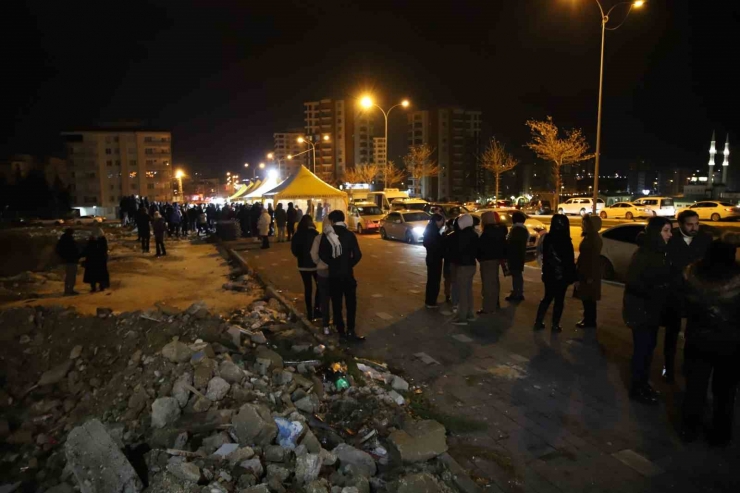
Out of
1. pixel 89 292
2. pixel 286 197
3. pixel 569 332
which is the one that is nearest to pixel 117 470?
pixel 569 332

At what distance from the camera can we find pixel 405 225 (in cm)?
2139

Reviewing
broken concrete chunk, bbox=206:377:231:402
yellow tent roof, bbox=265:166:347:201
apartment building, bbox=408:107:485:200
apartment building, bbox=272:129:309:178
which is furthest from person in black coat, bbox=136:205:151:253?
apartment building, bbox=272:129:309:178

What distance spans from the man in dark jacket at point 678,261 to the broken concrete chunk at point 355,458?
3430 millimetres

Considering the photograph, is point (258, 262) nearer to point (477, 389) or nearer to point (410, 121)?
point (477, 389)

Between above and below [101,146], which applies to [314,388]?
below

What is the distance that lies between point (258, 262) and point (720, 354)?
1396 centimetres

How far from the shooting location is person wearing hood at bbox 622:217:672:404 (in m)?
4.88

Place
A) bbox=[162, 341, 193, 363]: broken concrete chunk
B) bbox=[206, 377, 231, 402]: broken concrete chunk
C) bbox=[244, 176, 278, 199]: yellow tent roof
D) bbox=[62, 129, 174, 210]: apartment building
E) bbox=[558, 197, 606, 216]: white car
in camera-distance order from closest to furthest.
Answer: bbox=[206, 377, 231, 402]: broken concrete chunk → bbox=[162, 341, 193, 363]: broken concrete chunk → bbox=[244, 176, 278, 199]: yellow tent roof → bbox=[558, 197, 606, 216]: white car → bbox=[62, 129, 174, 210]: apartment building

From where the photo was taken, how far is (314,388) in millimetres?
5117

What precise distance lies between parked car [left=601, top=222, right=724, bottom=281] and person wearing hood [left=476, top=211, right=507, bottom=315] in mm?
4004

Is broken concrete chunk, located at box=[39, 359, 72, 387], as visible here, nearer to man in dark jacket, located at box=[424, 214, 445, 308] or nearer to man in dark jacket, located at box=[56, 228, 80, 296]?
man in dark jacket, located at box=[56, 228, 80, 296]

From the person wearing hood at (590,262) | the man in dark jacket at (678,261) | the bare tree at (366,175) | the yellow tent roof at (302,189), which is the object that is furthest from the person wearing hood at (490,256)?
the bare tree at (366,175)

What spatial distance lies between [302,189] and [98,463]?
19587mm

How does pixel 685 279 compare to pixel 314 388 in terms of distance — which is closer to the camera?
pixel 685 279
